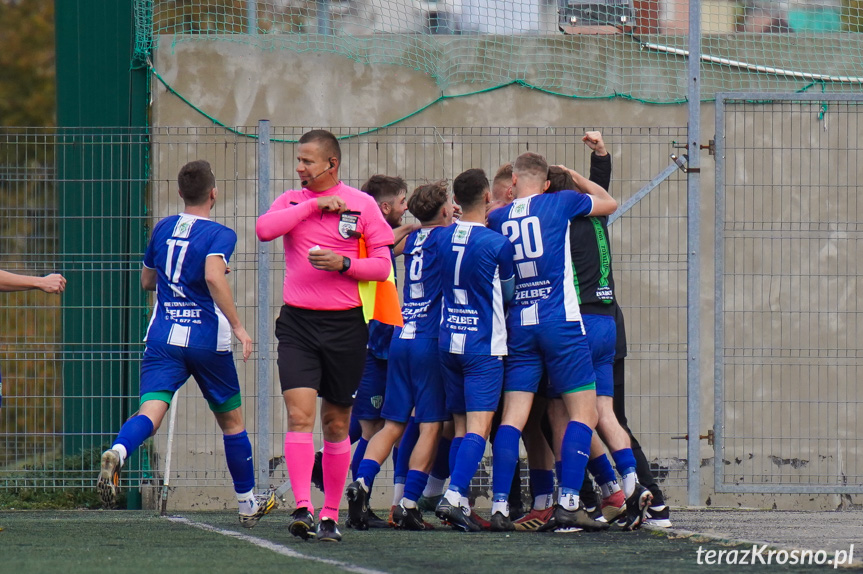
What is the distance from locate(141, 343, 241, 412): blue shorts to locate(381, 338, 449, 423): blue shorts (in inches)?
39.6

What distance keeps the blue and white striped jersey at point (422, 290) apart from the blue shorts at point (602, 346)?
2.79 feet

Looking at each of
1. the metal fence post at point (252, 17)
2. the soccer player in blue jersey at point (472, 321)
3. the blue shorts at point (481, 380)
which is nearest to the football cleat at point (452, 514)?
the soccer player in blue jersey at point (472, 321)

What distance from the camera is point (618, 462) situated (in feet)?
21.5

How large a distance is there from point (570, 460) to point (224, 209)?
402 cm

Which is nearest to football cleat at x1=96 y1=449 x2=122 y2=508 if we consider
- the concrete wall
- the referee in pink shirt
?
the referee in pink shirt

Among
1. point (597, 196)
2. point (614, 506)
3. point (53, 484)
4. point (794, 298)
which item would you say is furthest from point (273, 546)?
point (794, 298)

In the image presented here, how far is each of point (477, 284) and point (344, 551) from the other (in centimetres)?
171

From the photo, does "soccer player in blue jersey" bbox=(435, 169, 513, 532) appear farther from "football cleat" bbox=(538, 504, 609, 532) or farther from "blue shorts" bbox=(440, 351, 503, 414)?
"football cleat" bbox=(538, 504, 609, 532)

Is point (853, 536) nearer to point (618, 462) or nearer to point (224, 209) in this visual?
point (618, 462)

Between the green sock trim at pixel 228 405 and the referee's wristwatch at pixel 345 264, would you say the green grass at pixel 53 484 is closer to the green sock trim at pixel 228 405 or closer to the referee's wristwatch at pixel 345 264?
the green sock trim at pixel 228 405

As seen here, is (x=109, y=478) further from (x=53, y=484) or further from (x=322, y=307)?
(x=53, y=484)

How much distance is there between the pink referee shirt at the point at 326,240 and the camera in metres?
5.74

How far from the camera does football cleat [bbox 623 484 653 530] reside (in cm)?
627

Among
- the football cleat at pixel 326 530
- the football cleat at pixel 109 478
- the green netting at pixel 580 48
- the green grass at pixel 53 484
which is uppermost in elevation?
the green netting at pixel 580 48
